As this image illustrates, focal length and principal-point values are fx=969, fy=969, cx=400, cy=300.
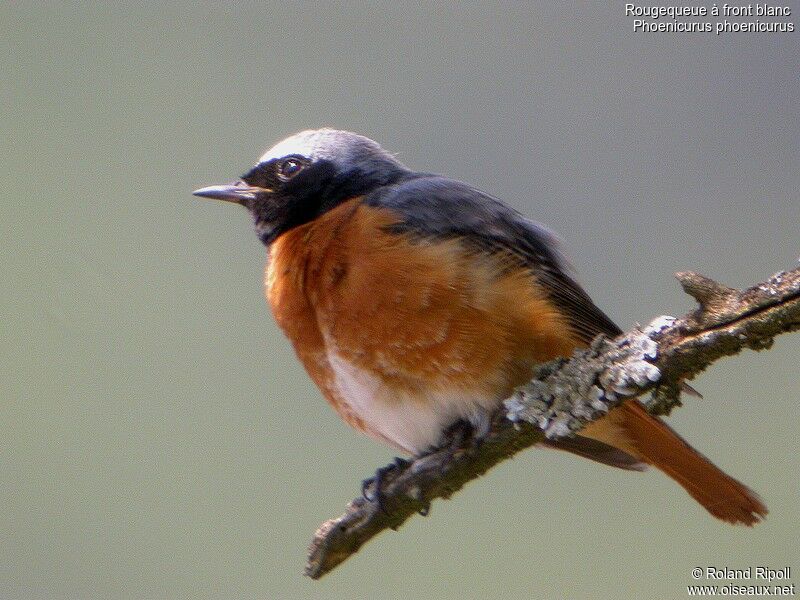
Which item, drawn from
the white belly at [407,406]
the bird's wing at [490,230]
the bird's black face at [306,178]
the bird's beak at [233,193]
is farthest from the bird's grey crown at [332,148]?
the white belly at [407,406]

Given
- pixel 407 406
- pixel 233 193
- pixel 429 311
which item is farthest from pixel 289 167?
pixel 407 406

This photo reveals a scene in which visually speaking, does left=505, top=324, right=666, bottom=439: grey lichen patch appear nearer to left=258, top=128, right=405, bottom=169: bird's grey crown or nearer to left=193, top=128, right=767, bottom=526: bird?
left=193, top=128, right=767, bottom=526: bird

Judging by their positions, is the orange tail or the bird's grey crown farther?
the bird's grey crown

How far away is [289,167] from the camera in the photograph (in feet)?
14.0

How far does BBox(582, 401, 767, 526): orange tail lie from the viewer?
3717mm

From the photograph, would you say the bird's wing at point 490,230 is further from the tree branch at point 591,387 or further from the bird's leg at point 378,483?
the bird's leg at point 378,483

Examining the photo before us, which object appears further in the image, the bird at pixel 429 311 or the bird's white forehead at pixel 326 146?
the bird's white forehead at pixel 326 146

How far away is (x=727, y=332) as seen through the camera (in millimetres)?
2504

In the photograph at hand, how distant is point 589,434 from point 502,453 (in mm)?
730

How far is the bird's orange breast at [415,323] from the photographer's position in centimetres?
334

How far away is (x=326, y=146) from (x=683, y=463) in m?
2.03

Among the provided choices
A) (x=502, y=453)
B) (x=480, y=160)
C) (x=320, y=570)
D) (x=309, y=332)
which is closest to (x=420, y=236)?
(x=309, y=332)

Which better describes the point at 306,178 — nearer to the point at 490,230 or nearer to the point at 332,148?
the point at 332,148

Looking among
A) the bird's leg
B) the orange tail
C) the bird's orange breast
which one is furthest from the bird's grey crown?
the orange tail
